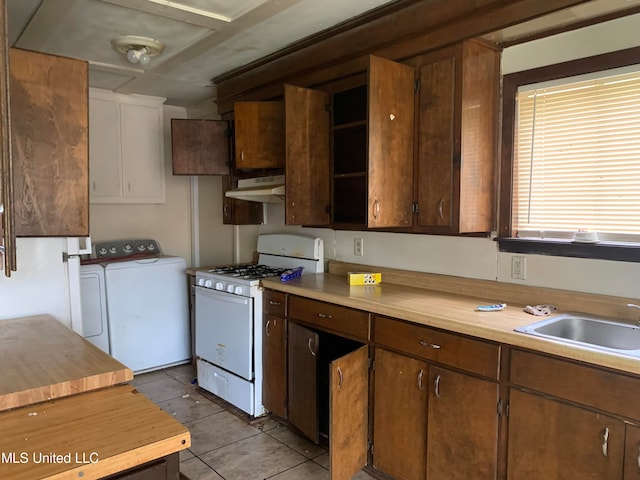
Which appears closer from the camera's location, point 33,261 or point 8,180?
point 8,180

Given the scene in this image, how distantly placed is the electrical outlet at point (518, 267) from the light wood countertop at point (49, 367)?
5.96ft

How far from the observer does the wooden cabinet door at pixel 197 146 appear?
3.87 meters

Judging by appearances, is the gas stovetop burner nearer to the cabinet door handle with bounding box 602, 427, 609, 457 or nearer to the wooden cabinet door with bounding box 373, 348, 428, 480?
the wooden cabinet door with bounding box 373, 348, 428, 480

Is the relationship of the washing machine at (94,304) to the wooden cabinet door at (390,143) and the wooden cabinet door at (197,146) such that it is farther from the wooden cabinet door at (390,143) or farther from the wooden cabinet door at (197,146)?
the wooden cabinet door at (390,143)

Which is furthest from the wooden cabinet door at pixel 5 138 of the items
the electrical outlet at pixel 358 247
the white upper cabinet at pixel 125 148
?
the white upper cabinet at pixel 125 148

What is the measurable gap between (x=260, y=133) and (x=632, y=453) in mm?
2711

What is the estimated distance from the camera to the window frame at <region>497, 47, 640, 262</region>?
198cm

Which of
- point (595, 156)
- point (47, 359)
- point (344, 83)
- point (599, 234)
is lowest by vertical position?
point (47, 359)

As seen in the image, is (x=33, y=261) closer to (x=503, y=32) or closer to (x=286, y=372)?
(x=286, y=372)

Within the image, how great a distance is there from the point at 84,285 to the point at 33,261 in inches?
51.0

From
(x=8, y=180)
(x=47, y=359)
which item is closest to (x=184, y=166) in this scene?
(x=47, y=359)

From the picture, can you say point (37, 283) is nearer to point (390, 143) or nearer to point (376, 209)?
point (376, 209)

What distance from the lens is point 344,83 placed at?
2850 millimetres

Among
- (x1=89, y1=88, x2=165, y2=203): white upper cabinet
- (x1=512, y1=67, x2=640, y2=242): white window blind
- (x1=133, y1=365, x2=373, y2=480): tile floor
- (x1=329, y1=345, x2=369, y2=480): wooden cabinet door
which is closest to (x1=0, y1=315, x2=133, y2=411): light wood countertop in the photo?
(x1=329, y1=345, x2=369, y2=480): wooden cabinet door
